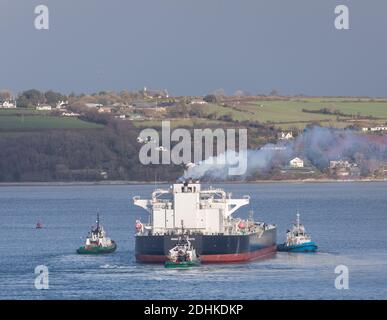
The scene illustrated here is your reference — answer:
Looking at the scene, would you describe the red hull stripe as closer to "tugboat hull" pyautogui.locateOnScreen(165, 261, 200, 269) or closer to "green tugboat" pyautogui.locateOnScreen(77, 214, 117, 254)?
"tugboat hull" pyautogui.locateOnScreen(165, 261, 200, 269)

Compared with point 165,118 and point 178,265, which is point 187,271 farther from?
point 165,118

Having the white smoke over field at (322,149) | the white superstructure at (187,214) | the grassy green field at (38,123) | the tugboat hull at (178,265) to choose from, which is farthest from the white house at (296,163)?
the tugboat hull at (178,265)

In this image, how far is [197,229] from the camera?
6250 cm

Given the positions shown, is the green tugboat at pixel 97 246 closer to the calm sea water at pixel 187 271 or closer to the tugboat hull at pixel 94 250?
the tugboat hull at pixel 94 250

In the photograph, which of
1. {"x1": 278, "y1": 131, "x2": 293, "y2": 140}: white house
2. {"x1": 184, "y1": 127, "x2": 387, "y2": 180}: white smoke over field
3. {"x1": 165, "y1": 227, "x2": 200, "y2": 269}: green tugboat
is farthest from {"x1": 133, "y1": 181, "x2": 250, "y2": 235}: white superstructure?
{"x1": 278, "y1": 131, "x2": 293, "y2": 140}: white house

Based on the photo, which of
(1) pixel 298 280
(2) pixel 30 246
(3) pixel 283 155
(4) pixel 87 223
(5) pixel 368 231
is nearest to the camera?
(1) pixel 298 280

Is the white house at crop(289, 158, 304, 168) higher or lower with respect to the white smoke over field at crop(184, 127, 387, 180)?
lower

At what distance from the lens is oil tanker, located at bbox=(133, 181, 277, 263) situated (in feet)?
199

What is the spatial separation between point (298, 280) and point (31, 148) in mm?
137822

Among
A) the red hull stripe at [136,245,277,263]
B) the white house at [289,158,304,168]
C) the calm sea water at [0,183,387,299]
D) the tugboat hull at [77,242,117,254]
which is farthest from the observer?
the white house at [289,158,304,168]

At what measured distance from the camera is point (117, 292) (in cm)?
4869

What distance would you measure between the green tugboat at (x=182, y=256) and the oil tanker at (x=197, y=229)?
649mm

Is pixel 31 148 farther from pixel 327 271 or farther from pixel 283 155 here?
pixel 327 271
